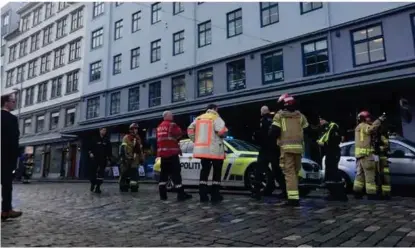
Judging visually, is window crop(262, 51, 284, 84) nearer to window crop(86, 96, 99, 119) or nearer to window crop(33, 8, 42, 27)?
window crop(86, 96, 99, 119)

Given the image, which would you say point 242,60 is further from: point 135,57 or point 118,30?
point 118,30

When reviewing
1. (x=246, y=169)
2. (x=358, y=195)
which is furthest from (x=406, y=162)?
(x=246, y=169)

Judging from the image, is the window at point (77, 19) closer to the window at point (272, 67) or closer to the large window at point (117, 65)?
the large window at point (117, 65)

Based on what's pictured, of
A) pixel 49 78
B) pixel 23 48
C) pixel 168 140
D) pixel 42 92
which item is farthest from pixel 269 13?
pixel 23 48

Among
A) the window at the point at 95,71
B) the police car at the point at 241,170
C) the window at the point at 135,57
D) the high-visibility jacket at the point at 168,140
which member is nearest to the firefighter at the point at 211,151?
the high-visibility jacket at the point at 168,140

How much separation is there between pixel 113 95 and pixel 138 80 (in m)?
3.64

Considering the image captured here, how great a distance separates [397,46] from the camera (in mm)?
17219

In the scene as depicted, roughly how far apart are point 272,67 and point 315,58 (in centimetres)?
264

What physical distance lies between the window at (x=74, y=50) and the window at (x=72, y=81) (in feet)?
5.20

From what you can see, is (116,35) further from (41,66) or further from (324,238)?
(324,238)

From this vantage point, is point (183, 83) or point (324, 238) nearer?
point (324, 238)

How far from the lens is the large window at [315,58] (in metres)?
19.8

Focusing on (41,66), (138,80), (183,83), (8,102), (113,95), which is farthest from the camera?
(41,66)

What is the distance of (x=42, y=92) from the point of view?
41.8 m
